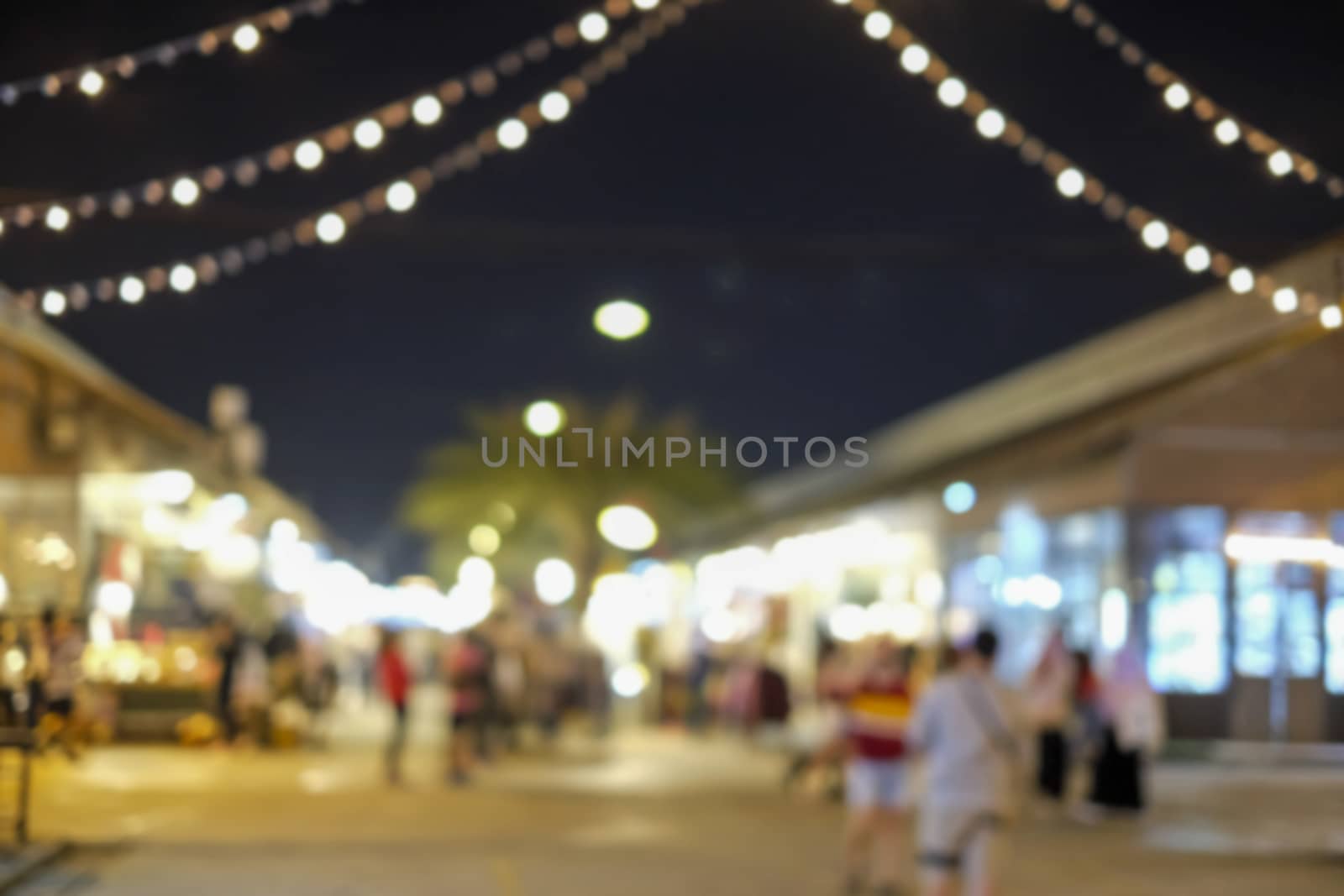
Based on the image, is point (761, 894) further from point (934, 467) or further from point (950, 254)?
point (934, 467)

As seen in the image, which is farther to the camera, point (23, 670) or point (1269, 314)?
point (1269, 314)

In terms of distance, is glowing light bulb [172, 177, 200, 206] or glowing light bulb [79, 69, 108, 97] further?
glowing light bulb [172, 177, 200, 206]

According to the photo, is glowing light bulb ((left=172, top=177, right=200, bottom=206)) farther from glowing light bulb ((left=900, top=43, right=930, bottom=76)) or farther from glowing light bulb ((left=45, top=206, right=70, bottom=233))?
glowing light bulb ((left=900, top=43, right=930, bottom=76))

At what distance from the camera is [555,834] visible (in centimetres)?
1627

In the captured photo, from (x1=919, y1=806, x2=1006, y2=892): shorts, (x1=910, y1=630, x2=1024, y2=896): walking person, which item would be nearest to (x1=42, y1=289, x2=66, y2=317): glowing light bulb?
(x1=910, y1=630, x2=1024, y2=896): walking person

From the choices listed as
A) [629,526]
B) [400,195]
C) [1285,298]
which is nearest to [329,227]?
[400,195]

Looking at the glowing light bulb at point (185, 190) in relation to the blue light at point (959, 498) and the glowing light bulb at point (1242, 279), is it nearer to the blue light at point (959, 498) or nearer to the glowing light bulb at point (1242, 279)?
the glowing light bulb at point (1242, 279)

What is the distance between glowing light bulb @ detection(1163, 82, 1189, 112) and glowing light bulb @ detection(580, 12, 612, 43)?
4126mm

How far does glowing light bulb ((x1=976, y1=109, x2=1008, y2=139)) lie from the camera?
1519 centimetres

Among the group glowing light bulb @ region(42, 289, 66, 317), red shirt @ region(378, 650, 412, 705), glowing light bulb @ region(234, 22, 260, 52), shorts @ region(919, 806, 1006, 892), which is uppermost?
glowing light bulb @ region(234, 22, 260, 52)

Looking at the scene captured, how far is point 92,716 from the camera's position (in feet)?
84.9

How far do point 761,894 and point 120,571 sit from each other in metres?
19.3

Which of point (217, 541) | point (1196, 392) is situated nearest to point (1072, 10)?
point (1196, 392)

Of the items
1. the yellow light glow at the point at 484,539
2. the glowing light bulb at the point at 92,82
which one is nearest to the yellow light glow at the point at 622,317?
the glowing light bulb at the point at 92,82
